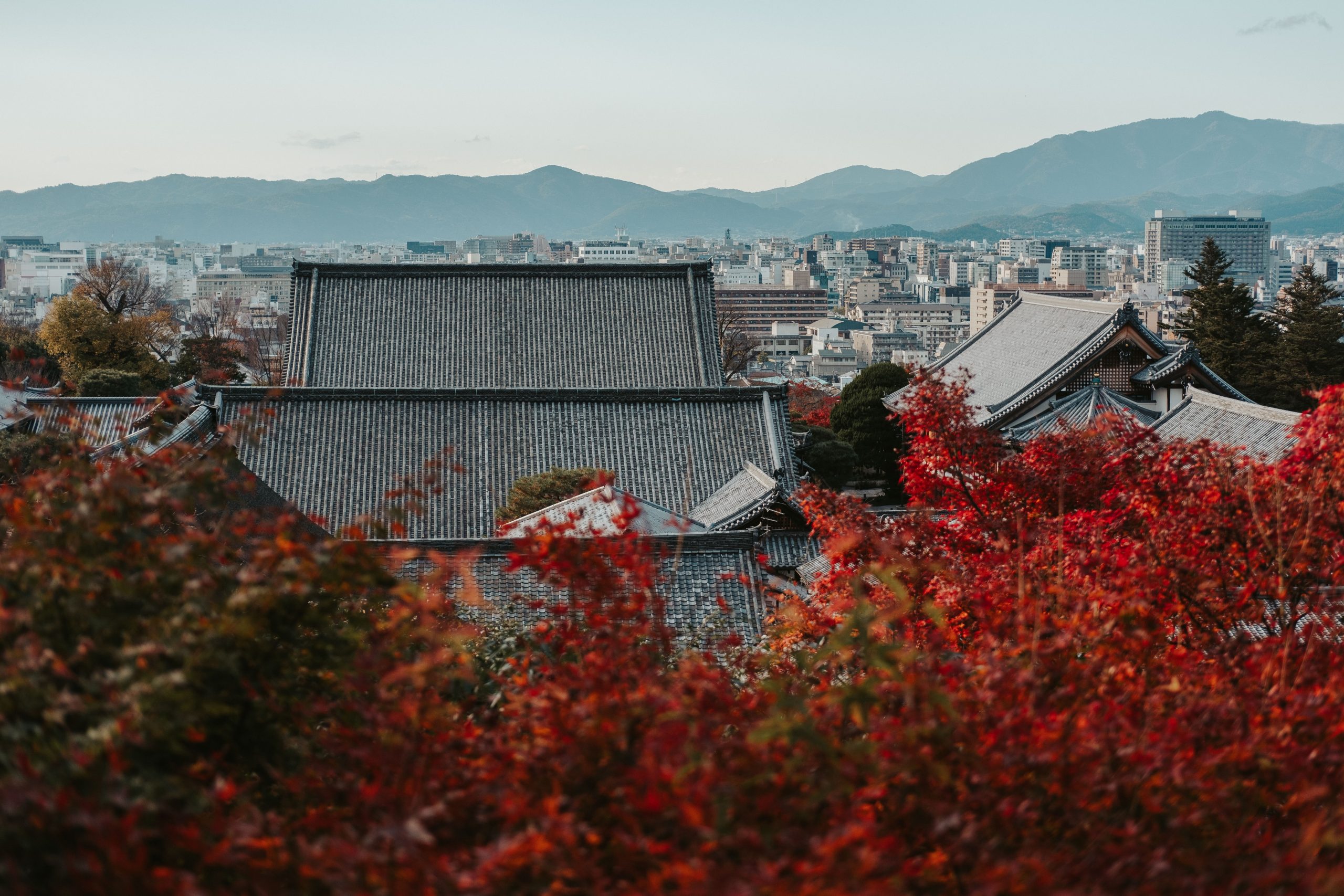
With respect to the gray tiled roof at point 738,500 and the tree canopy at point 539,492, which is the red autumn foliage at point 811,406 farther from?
the tree canopy at point 539,492

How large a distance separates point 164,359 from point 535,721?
128 feet

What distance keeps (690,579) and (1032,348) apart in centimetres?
1873

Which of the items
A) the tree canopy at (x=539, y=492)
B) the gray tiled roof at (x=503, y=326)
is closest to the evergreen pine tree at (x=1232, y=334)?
the gray tiled roof at (x=503, y=326)

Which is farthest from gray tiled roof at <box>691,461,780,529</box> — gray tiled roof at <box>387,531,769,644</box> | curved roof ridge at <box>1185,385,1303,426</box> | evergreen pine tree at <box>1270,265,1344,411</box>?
evergreen pine tree at <box>1270,265,1344,411</box>

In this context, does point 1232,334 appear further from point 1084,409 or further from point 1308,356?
point 1084,409

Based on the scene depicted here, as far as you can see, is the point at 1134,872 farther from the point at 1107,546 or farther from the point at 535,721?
the point at 1107,546

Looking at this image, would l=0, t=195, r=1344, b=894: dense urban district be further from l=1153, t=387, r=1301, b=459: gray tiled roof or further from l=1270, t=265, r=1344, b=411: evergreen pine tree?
l=1270, t=265, r=1344, b=411: evergreen pine tree

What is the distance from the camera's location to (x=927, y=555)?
808cm

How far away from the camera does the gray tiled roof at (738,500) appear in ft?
50.3

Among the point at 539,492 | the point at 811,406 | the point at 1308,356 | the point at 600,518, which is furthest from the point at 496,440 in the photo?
the point at 811,406

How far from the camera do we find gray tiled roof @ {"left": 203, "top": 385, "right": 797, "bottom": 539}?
1697 centimetres

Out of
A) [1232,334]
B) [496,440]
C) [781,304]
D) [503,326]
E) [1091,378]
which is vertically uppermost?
[781,304]

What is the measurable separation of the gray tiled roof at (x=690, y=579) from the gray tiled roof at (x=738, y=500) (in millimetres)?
3692

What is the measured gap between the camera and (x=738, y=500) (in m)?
16.2
